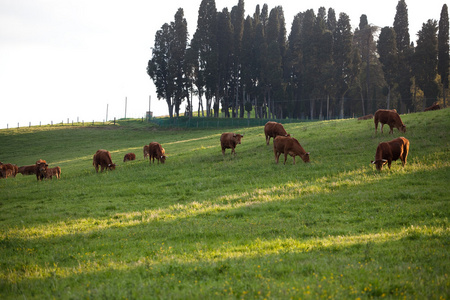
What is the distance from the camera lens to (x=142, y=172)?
2353 cm

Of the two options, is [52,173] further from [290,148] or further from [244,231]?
[244,231]

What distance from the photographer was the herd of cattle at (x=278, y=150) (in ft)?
56.1

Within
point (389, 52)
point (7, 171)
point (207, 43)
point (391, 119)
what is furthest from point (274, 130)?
point (207, 43)

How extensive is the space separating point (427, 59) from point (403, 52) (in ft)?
15.9

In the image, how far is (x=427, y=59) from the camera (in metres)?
61.2

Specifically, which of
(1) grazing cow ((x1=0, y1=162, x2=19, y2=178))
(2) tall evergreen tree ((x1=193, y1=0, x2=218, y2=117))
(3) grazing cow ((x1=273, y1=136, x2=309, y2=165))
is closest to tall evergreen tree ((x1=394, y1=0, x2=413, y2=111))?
(2) tall evergreen tree ((x1=193, y1=0, x2=218, y2=117))

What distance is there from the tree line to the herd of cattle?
4101cm

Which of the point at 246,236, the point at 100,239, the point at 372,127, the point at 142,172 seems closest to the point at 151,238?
the point at 100,239

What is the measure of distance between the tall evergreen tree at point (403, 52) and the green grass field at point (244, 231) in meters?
45.6

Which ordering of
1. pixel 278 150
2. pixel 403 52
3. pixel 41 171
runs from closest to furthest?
pixel 278 150, pixel 41 171, pixel 403 52

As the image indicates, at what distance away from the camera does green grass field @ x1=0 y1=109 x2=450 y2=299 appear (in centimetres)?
626

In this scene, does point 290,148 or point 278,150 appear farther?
point 278,150

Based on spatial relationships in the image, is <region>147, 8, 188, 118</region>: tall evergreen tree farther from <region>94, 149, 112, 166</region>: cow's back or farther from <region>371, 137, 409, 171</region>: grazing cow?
<region>371, 137, 409, 171</region>: grazing cow

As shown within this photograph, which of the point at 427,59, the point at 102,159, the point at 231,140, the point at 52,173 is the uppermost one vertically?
the point at 427,59
